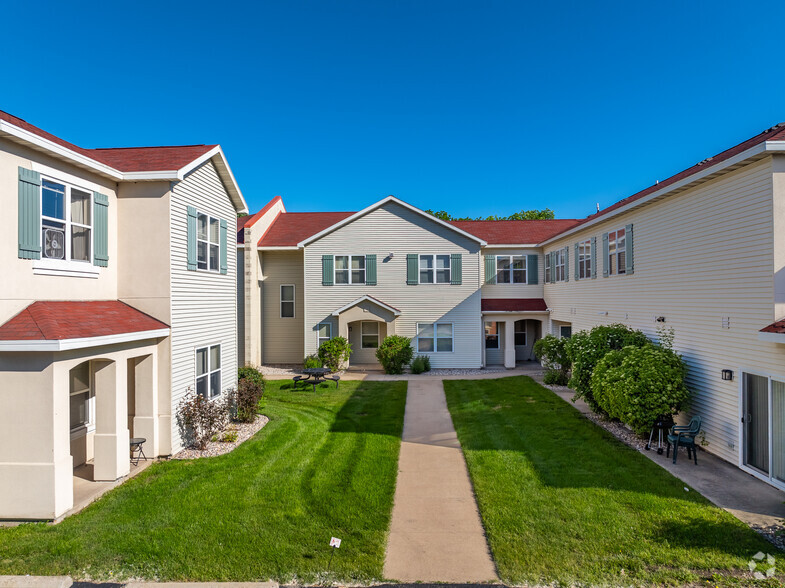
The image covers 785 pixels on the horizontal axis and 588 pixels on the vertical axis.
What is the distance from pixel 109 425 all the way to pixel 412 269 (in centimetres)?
1539

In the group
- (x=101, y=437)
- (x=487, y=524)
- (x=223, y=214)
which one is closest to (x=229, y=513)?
(x=101, y=437)

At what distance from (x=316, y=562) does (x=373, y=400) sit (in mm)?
9877

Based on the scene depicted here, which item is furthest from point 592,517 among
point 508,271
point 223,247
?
point 508,271

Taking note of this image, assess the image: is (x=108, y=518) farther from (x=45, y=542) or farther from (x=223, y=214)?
(x=223, y=214)

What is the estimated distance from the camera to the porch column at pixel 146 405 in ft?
31.3

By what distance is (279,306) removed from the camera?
23500 millimetres

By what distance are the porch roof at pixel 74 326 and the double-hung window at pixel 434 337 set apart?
1398cm

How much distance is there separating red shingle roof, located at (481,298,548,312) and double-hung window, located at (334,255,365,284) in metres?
6.51

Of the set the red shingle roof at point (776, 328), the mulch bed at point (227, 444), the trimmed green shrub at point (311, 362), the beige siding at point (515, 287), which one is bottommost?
the mulch bed at point (227, 444)

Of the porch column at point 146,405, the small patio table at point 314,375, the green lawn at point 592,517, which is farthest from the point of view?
the small patio table at point 314,375

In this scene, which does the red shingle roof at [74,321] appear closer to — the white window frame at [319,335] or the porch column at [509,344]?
the white window frame at [319,335]

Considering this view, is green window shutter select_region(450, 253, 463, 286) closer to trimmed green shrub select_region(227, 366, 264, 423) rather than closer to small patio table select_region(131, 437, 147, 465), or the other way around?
trimmed green shrub select_region(227, 366, 264, 423)

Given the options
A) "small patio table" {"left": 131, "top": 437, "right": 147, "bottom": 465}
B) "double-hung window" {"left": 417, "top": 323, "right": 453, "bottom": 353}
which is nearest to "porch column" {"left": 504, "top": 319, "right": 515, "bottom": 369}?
"double-hung window" {"left": 417, "top": 323, "right": 453, "bottom": 353}

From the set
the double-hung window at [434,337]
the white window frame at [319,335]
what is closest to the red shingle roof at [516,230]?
the double-hung window at [434,337]
